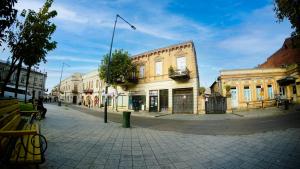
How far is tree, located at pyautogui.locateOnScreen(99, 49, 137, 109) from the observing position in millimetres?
27438

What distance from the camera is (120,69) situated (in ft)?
89.1

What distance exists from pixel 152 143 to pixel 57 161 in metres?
3.38

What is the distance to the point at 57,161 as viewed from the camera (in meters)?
4.52

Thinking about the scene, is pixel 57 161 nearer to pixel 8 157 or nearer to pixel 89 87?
pixel 8 157

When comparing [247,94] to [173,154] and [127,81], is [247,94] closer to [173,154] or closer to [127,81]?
[127,81]

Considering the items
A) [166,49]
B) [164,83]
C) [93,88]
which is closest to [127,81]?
[164,83]

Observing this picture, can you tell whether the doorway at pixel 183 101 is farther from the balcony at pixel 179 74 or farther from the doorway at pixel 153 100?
the doorway at pixel 153 100

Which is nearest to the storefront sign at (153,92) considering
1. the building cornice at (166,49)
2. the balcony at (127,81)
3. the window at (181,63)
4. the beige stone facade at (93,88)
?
the balcony at (127,81)

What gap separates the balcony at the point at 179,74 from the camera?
22906 millimetres

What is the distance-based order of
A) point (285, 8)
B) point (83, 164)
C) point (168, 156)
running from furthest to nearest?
point (285, 8), point (168, 156), point (83, 164)

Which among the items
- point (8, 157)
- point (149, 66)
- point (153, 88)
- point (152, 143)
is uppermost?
point (149, 66)

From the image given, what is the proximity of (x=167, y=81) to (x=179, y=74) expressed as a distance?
269 cm

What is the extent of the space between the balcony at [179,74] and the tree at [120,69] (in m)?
7.04

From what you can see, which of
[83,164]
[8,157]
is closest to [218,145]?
[83,164]
